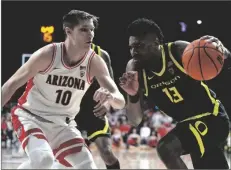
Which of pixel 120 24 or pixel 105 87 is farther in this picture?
pixel 120 24

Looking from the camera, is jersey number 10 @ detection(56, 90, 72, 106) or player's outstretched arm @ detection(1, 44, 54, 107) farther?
jersey number 10 @ detection(56, 90, 72, 106)

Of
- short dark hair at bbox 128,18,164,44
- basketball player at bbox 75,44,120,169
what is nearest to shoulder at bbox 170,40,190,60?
short dark hair at bbox 128,18,164,44

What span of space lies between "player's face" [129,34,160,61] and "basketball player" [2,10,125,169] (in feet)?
1.10

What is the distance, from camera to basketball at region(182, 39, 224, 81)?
4.09 m

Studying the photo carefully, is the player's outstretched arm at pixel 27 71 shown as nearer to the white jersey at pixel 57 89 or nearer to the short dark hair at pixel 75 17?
the white jersey at pixel 57 89

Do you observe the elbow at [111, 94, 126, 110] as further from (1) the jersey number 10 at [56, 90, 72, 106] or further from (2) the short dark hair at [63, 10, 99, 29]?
(2) the short dark hair at [63, 10, 99, 29]

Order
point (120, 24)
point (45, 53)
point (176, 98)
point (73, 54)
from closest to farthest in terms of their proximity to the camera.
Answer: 1. point (45, 53)
2. point (73, 54)
3. point (176, 98)
4. point (120, 24)

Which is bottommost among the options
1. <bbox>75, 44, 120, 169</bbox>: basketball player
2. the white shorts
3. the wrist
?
<bbox>75, 44, 120, 169</bbox>: basketball player

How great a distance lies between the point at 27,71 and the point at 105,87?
695 millimetres

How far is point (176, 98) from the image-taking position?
4.30m

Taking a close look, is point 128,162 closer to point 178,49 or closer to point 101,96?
point 178,49

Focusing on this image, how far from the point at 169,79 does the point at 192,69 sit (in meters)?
0.30

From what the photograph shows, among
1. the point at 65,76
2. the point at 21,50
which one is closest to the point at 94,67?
the point at 65,76

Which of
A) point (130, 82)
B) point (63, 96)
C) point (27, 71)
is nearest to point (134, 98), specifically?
point (130, 82)
